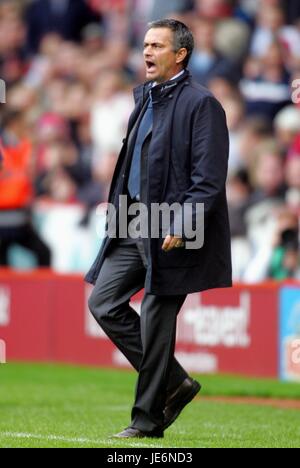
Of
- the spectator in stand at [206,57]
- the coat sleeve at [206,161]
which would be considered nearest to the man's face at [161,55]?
the coat sleeve at [206,161]

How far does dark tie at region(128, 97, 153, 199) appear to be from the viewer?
27.7ft

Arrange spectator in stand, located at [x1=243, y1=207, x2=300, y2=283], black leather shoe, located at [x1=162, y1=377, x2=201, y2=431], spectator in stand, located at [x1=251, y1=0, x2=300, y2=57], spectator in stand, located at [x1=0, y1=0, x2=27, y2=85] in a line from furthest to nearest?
spectator in stand, located at [x1=0, y1=0, x2=27, y2=85]
spectator in stand, located at [x1=251, y1=0, x2=300, y2=57]
spectator in stand, located at [x1=243, y1=207, x2=300, y2=283]
black leather shoe, located at [x1=162, y1=377, x2=201, y2=431]

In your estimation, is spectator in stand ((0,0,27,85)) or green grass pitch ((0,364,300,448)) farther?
spectator in stand ((0,0,27,85))

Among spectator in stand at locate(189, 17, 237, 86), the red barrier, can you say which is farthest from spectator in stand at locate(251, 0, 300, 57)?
the red barrier

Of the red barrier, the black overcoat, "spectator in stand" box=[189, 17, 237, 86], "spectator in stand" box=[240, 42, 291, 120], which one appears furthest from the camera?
"spectator in stand" box=[189, 17, 237, 86]

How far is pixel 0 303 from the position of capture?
15.8 meters

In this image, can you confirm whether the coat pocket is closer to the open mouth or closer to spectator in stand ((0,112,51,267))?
the open mouth

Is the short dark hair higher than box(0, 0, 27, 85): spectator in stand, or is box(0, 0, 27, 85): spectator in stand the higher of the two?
box(0, 0, 27, 85): spectator in stand

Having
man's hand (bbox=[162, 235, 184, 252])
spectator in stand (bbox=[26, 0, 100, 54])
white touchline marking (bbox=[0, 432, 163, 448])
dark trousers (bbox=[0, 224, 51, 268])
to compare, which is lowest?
white touchline marking (bbox=[0, 432, 163, 448])

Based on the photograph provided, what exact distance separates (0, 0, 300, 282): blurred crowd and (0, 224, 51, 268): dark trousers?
17 mm

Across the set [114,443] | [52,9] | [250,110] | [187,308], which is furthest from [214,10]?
[114,443]

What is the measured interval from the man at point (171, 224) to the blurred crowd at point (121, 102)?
567cm

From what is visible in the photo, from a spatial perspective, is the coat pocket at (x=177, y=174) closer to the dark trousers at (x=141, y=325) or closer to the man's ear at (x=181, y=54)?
the dark trousers at (x=141, y=325)
